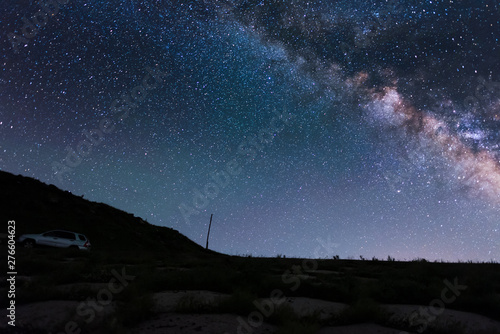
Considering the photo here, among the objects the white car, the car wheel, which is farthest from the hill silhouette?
the car wheel

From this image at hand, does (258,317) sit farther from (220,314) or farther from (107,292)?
(107,292)

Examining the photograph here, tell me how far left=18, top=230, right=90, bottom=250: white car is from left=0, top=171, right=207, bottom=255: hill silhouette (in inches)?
269

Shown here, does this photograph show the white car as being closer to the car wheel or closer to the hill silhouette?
the car wheel

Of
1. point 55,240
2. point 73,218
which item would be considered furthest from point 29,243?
point 73,218

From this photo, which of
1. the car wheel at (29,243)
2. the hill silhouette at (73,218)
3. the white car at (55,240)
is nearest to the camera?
the car wheel at (29,243)

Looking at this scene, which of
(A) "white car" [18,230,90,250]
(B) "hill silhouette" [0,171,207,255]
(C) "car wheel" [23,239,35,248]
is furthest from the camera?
(B) "hill silhouette" [0,171,207,255]

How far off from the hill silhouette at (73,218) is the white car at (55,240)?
683cm

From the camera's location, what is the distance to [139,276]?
23.8ft

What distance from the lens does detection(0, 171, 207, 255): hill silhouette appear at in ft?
97.0

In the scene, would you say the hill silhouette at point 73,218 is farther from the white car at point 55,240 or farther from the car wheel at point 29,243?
the car wheel at point 29,243

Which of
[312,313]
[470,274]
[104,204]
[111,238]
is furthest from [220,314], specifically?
[104,204]

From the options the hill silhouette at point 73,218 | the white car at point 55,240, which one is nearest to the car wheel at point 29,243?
the white car at point 55,240

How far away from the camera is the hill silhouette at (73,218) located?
29578 millimetres

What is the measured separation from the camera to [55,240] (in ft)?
68.8
